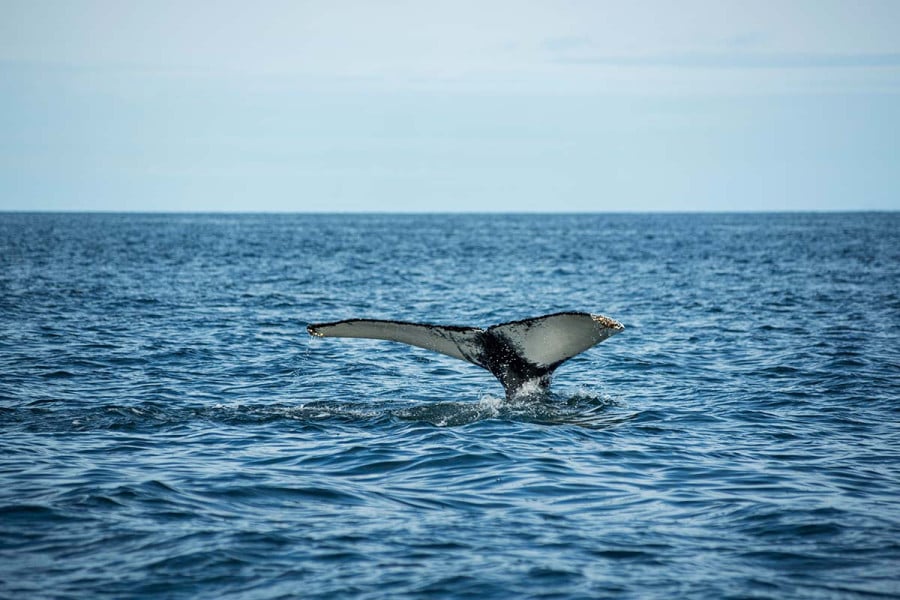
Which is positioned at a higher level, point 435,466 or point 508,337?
point 508,337

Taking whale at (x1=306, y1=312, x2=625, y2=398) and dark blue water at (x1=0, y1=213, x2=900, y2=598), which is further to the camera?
whale at (x1=306, y1=312, x2=625, y2=398)

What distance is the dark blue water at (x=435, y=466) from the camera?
737cm

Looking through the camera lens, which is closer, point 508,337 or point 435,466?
point 435,466

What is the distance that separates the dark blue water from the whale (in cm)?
90

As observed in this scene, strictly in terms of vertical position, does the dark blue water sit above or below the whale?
below

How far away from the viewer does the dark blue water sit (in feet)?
24.2

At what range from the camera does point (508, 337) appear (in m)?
11.1

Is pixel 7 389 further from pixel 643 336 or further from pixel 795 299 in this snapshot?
pixel 795 299

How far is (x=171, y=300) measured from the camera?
31.4m

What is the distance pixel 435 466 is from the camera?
34.7 ft

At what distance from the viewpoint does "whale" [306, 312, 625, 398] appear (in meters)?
10.2

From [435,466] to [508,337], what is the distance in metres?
1.63

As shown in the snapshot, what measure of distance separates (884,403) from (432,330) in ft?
24.0

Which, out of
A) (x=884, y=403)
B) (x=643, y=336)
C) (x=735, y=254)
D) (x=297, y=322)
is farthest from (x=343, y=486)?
(x=735, y=254)
